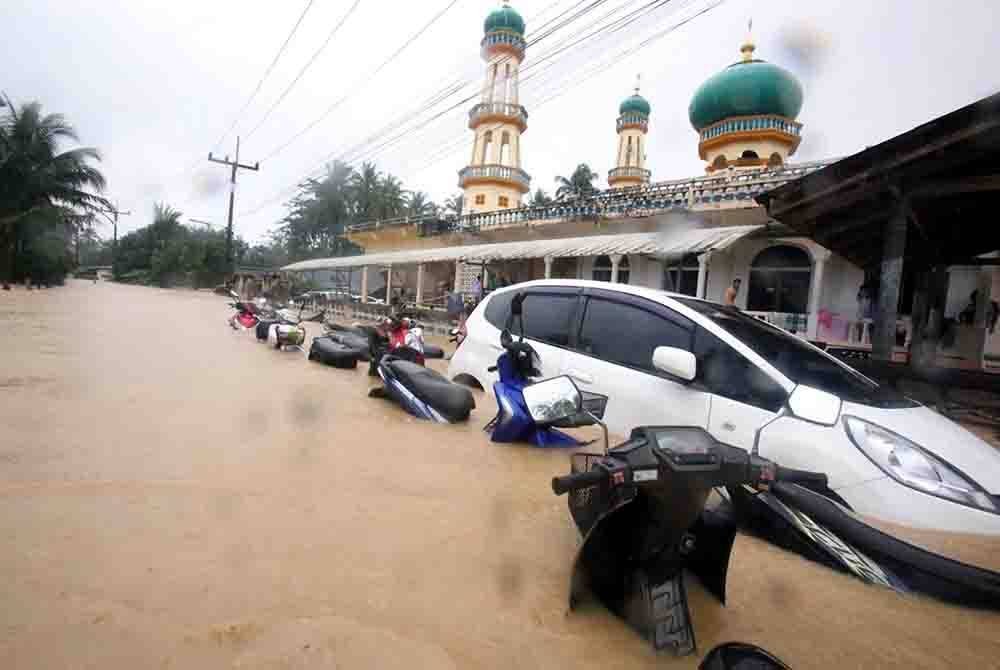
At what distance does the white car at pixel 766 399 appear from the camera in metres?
2.22

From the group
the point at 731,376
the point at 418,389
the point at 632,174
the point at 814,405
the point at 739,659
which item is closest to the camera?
the point at 739,659

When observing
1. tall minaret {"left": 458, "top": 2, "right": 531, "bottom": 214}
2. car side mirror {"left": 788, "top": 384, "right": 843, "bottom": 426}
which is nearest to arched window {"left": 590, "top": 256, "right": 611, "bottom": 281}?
tall minaret {"left": 458, "top": 2, "right": 531, "bottom": 214}

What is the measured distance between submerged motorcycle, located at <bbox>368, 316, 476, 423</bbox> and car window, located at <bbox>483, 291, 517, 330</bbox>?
0.63m

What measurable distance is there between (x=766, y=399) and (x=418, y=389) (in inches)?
107

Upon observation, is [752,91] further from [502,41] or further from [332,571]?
[332,571]

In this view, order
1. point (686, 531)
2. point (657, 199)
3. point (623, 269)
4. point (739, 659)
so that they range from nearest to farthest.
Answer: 1. point (739, 659)
2. point (686, 531)
3. point (657, 199)
4. point (623, 269)

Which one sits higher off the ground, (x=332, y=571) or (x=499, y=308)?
(x=499, y=308)

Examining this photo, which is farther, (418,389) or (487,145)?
(487,145)

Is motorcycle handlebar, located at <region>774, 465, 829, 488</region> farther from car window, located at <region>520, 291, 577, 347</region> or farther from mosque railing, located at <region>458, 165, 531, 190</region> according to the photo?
mosque railing, located at <region>458, 165, 531, 190</region>

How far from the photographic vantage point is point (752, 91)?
52.3 ft

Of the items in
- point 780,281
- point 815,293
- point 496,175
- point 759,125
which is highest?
point 759,125

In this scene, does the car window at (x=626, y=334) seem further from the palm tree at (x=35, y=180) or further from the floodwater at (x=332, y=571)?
the palm tree at (x=35, y=180)

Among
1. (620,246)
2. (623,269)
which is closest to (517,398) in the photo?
(620,246)

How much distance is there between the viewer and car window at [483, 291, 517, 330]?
4294 millimetres
